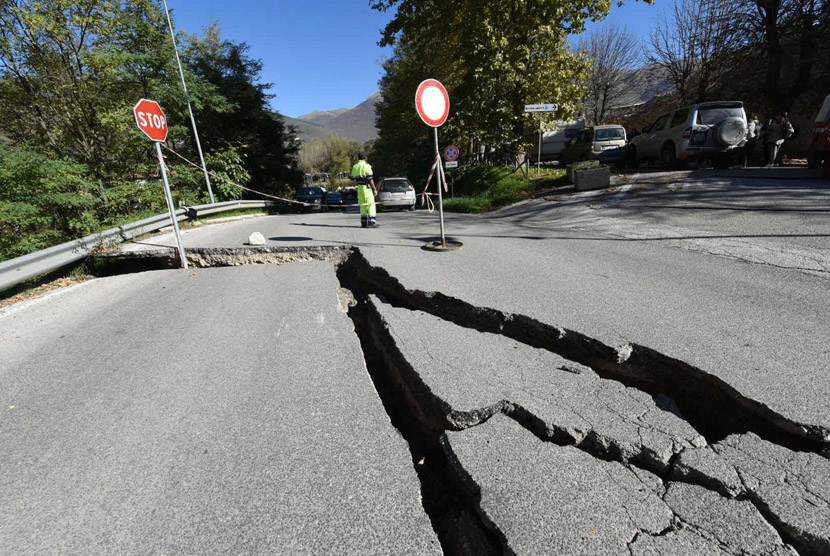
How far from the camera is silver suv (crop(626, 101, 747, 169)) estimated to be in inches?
420

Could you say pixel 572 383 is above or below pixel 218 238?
below

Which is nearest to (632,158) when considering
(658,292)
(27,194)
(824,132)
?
(824,132)

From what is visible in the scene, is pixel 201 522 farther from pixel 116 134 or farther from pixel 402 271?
pixel 116 134

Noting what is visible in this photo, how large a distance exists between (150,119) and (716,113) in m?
13.6

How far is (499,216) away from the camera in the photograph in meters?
11.2

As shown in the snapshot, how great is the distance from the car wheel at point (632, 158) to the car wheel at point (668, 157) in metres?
1.74

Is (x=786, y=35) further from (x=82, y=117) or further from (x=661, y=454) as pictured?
(x=82, y=117)

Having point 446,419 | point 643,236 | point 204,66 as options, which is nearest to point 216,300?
point 446,419

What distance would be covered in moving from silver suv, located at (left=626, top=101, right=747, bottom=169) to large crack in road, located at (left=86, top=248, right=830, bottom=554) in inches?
447

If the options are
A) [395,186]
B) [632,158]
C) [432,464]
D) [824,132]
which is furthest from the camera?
[395,186]

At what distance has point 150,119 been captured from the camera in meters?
5.89

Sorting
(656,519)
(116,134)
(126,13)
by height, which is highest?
(126,13)

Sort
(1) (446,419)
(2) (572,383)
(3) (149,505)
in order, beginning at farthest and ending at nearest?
(2) (572,383), (1) (446,419), (3) (149,505)

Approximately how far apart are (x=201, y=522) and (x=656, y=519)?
73.8 inches
